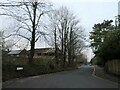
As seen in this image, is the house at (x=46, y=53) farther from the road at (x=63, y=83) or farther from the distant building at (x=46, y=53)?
the road at (x=63, y=83)

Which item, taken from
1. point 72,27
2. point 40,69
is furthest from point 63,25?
point 40,69

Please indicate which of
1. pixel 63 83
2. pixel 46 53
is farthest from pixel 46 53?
pixel 63 83

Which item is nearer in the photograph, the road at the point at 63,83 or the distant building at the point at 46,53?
the road at the point at 63,83

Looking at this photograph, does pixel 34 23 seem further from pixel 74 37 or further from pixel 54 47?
pixel 74 37

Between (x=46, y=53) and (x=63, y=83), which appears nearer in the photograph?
(x=63, y=83)

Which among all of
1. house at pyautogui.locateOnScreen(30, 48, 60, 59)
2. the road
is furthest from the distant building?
the road

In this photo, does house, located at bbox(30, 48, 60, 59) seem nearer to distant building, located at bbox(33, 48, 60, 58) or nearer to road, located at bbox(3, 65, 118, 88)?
distant building, located at bbox(33, 48, 60, 58)

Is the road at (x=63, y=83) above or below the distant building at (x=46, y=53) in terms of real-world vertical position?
below

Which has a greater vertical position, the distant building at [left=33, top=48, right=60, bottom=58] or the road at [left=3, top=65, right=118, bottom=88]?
the distant building at [left=33, top=48, right=60, bottom=58]

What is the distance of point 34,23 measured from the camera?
5209cm

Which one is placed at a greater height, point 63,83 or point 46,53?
point 46,53

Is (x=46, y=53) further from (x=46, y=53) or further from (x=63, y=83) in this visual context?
(x=63, y=83)

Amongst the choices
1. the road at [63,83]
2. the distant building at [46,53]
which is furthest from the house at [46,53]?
the road at [63,83]

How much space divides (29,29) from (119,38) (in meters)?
18.7
